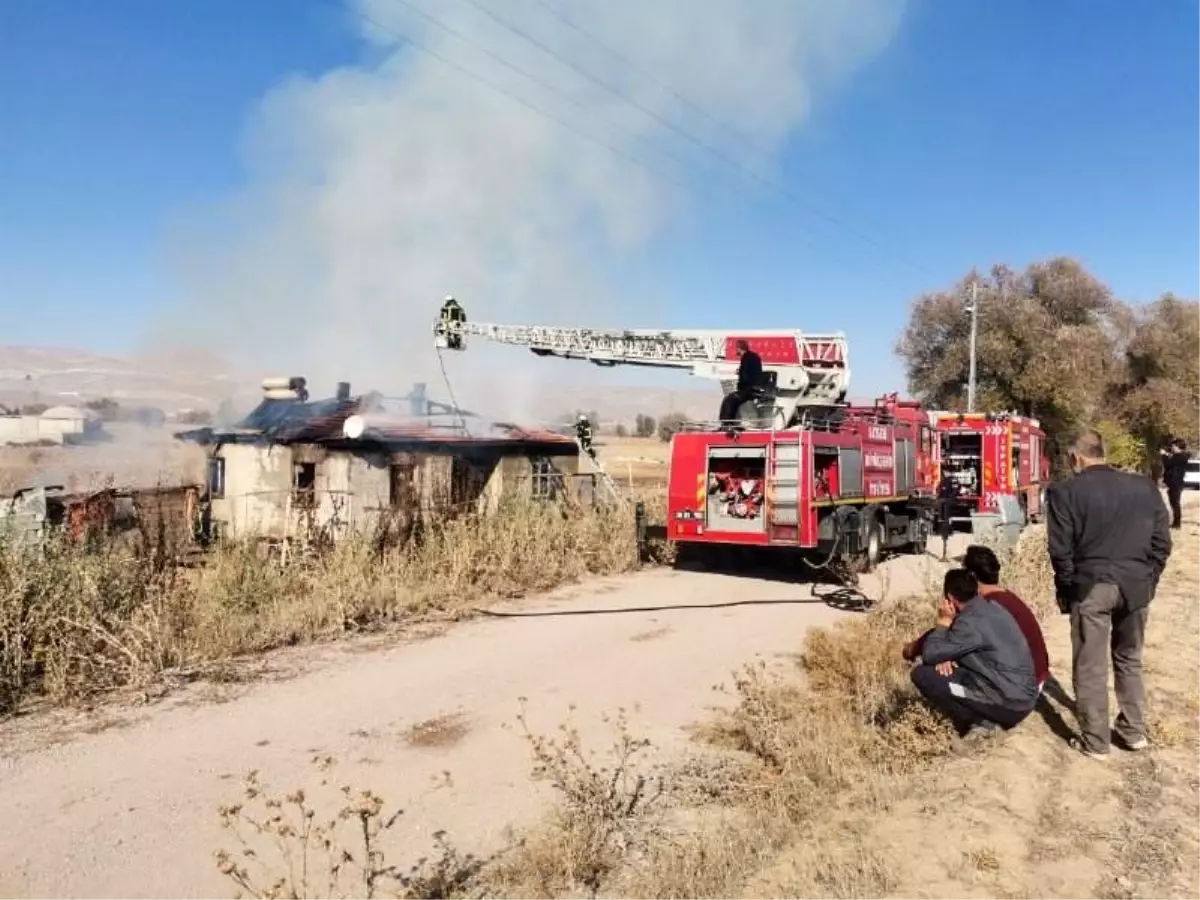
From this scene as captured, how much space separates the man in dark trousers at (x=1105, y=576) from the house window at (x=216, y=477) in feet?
52.2

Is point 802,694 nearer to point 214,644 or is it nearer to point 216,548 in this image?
point 214,644

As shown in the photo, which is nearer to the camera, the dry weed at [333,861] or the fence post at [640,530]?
the dry weed at [333,861]

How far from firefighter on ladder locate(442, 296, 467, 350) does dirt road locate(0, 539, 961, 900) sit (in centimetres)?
878

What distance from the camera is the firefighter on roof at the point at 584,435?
18.3 meters

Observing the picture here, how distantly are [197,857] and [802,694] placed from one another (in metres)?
4.01

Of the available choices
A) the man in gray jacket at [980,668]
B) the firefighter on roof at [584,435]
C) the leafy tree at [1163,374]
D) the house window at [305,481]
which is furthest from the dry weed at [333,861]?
the leafy tree at [1163,374]

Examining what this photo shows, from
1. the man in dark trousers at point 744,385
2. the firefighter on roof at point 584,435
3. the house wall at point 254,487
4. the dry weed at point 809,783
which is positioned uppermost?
the man in dark trousers at point 744,385

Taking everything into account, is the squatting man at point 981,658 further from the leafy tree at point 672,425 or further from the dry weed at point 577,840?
the leafy tree at point 672,425

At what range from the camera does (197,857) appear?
4203 mm

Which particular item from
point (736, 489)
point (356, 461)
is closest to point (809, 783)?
point (736, 489)

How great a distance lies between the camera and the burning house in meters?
15.8

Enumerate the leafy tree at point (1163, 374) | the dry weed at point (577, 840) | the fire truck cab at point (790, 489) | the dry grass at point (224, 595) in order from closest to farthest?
the dry weed at point (577, 840) → the dry grass at point (224, 595) → the fire truck cab at point (790, 489) → the leafy tree at point (1163, 374)

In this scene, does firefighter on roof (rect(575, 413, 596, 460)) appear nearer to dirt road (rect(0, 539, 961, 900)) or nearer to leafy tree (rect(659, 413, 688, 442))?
leafy tree (rect(659, 413, 688, 442))

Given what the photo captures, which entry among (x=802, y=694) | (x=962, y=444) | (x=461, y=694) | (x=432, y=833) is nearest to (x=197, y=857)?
(x=432, y=833)
